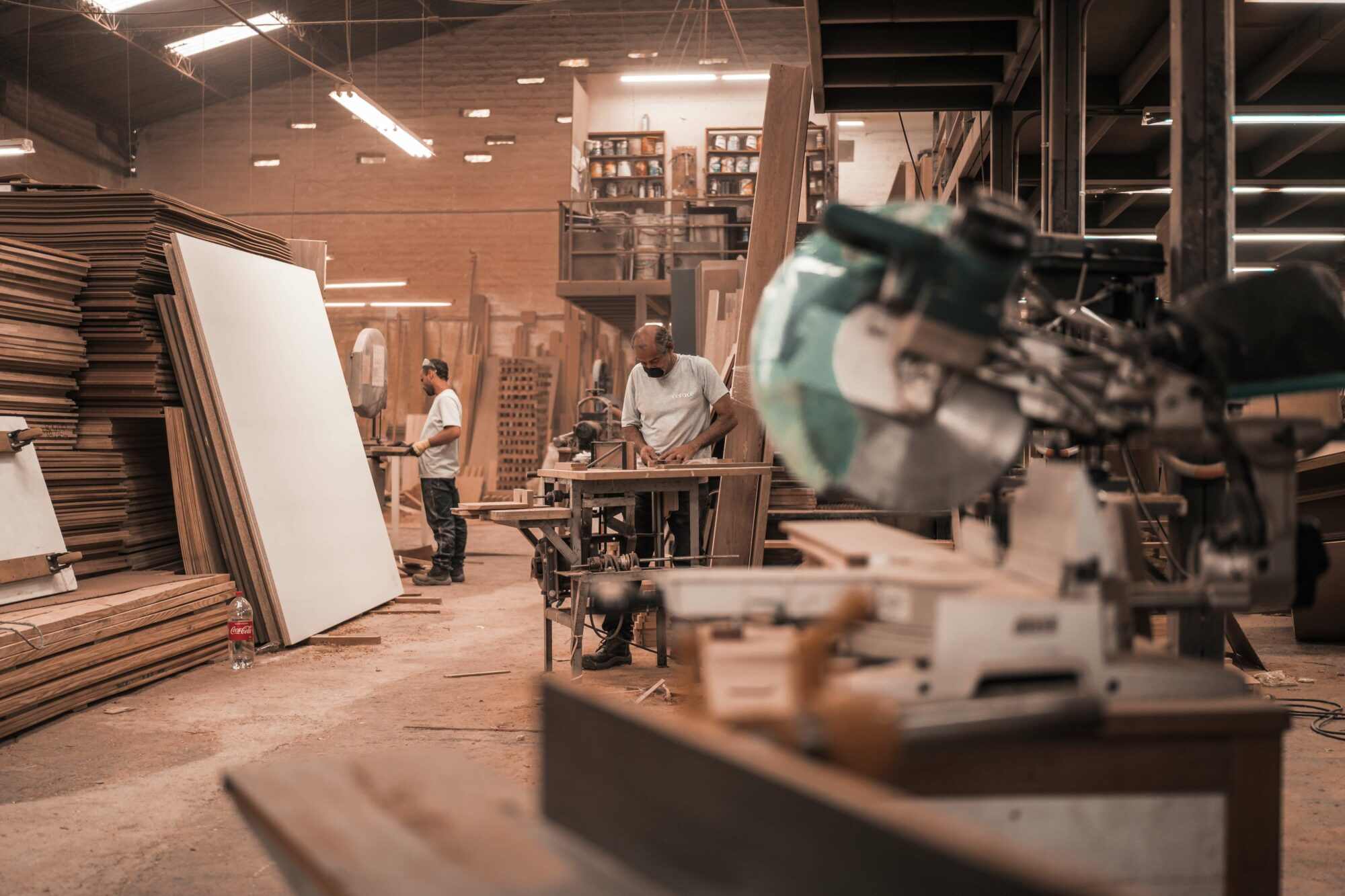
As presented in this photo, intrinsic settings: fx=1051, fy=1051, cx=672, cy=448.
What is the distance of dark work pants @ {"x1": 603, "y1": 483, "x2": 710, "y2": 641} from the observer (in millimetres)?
5254

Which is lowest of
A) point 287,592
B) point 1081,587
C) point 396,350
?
point 287,592

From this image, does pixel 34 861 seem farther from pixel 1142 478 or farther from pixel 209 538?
pixel 1142 478

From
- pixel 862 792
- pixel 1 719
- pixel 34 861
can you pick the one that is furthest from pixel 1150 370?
pixel 1 719

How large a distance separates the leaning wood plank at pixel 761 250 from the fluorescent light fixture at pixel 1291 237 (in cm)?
463

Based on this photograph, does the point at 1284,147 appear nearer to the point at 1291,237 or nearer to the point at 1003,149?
the point at 1003,149

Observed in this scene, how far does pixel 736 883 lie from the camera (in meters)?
0.96

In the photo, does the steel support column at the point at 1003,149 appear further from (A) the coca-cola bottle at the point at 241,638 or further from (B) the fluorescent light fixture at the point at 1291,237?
(A) the coca-cola bottle at the point at 241,638

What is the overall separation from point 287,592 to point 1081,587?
16.8ft

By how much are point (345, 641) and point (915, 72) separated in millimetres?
4311

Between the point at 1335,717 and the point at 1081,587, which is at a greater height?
the point at 1081,587

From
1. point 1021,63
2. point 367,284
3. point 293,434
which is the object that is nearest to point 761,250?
point 1021,63

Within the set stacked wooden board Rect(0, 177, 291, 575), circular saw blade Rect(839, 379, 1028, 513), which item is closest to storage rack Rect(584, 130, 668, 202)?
stacked wooden board Rect(0, 177, 291, 575)

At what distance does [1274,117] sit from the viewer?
19.6 feet

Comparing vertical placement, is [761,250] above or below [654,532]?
above
